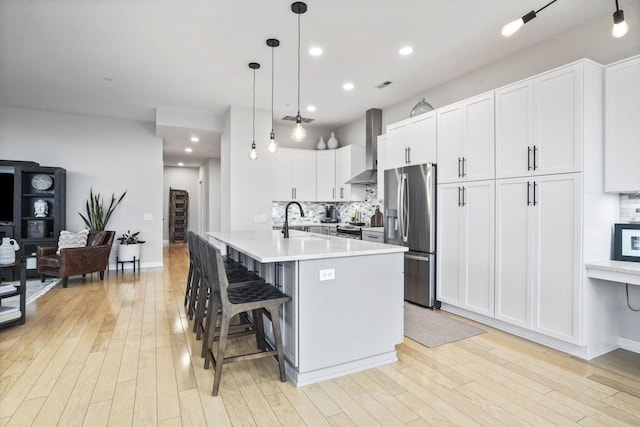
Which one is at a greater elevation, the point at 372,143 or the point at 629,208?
the point at 372,143

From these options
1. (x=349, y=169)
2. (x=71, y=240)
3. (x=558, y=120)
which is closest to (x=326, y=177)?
(x=349, y=169)

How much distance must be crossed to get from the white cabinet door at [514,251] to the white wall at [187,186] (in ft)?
Answer: 33.8

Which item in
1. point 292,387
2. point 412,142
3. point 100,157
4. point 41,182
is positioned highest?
point 100,157

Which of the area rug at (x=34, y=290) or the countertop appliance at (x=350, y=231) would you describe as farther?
the countertop appliance at (x=350, y=231)

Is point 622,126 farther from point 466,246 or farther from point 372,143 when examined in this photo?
point 372,143

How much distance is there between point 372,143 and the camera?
584 centimetres

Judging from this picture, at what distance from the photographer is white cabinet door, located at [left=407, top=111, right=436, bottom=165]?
412 centimetres

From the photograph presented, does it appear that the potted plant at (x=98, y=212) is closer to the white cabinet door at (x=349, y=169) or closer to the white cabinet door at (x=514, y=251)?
the white cabinet door at (x=349, y=169)

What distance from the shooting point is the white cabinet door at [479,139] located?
11.3 ft

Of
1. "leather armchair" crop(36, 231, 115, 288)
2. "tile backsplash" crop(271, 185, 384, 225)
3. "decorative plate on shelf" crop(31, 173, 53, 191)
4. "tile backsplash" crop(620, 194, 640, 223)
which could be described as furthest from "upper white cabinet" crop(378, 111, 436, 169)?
"decorative plate on shelf" crop(31, 173, 53, 191)

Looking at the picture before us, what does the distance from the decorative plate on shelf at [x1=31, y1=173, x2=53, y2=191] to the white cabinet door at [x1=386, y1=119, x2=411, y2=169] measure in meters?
5.69

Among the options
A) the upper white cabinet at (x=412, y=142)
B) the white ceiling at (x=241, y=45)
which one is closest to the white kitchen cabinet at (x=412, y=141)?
the upper white cabinet at (x=412, y=142)

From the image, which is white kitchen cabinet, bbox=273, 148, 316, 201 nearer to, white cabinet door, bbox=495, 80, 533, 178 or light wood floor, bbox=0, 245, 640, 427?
light wood floor, bbox=0, 245, 640, 427

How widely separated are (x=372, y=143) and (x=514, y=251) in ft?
10.5
